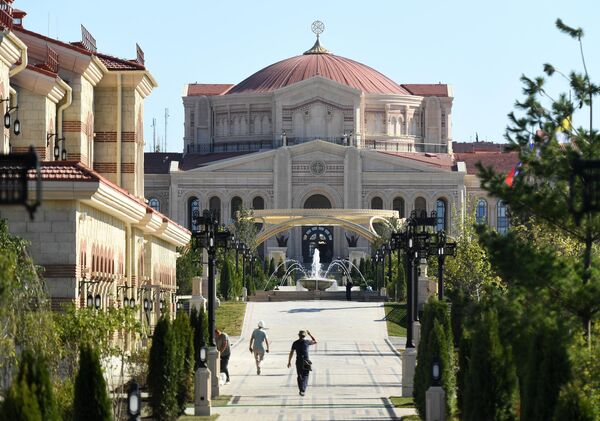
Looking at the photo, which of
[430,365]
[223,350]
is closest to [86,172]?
[223,350]

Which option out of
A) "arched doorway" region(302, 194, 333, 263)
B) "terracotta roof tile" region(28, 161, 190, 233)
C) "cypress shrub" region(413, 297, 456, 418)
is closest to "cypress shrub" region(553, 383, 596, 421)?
"cypress shrub" region(413, 297, 456, 418)

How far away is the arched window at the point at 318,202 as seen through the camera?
13750cm

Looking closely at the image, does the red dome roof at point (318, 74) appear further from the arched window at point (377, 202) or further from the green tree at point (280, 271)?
the green tree at point (280, 271)

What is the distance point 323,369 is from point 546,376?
24447 millimetres

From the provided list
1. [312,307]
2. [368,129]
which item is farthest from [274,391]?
[368,129]

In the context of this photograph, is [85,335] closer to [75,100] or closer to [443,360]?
[443,360]

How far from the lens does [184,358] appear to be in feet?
102

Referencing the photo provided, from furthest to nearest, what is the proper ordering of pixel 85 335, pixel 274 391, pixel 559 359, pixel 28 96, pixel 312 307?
pixel 312 307
pixel 28 96
pixel 274 391
pixel 85 335
pixel 559 359

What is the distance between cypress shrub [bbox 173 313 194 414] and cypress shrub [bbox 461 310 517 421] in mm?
6699

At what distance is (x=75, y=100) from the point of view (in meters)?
44.1

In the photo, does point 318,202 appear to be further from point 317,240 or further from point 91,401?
point 91,401

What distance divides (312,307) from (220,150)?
73731 mm

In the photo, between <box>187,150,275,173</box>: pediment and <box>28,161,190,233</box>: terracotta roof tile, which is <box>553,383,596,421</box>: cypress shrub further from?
<box>187,150,275,173</box>: pediment

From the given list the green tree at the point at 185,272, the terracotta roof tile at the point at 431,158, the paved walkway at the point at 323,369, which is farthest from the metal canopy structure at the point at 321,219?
the paved walkway at the point at 323,369
